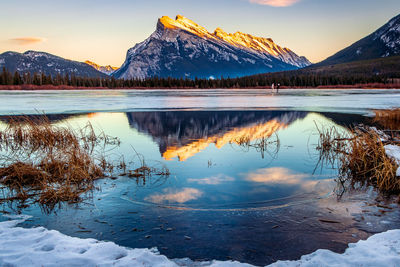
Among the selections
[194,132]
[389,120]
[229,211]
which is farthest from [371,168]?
[389,120]

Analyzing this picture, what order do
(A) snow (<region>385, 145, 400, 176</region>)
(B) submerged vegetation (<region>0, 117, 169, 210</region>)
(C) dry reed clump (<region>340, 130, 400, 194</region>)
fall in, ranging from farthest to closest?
(A) snow (<region>385, 145, 400, 176</region>)
(C) dry reed clump (<region>340, 130, 400, 194</region>)
(B) submerged vegetation (<region>0, 117, 169, 210</region>)

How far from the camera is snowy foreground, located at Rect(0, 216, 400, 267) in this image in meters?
4.66

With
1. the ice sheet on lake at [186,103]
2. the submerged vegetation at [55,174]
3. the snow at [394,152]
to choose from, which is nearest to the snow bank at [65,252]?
the submerged vegetation at [55,174]

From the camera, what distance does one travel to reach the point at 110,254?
16.2 ft

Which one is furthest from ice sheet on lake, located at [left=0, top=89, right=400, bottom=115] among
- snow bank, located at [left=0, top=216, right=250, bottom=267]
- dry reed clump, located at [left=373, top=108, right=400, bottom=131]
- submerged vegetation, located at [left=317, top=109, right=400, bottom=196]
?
submerged vegetation, located at [left=317, top=109, right=400, bottom=196]

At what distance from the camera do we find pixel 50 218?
642cm

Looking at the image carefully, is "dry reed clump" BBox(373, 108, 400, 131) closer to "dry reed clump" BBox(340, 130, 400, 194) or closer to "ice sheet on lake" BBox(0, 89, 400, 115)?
"ice sheet on lake" BBox(0, 89, 400, 115)

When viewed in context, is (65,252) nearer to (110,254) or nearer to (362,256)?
(110,254)

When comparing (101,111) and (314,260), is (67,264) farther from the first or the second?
(101,111)

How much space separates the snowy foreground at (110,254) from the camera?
4664 mm

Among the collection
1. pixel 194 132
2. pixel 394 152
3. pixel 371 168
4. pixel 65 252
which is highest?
pixel 394 152

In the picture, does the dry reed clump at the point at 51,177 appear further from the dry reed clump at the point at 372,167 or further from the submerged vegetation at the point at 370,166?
the dry reed clump at the point at 372,167

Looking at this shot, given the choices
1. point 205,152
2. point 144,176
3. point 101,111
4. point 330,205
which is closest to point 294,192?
point 330,205

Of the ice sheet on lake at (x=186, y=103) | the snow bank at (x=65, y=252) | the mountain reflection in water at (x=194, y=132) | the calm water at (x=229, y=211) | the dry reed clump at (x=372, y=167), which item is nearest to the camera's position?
the snow bank at (x=65, y=252)
